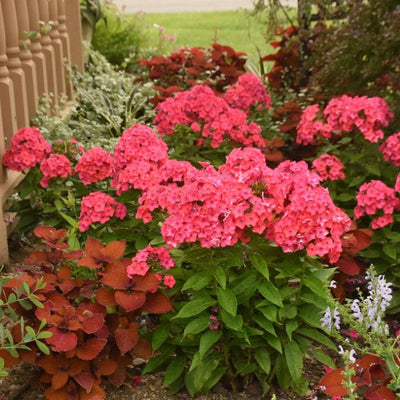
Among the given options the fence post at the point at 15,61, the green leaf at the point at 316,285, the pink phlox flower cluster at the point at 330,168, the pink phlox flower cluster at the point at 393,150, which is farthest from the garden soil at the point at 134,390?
the fence post at the point at 15,61

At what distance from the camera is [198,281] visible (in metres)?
Answer: 2.96

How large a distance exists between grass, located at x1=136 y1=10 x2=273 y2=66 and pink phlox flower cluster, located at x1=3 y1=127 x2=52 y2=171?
722 cm

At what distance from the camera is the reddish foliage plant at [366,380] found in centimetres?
257

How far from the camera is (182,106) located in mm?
4512

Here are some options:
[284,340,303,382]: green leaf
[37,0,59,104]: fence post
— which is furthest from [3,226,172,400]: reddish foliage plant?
[37,0,59,104]: fence post

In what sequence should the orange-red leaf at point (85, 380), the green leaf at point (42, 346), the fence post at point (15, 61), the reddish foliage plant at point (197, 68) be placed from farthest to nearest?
1. the reddish foliage plant at point (197, 68)
2. the fence post at point (15, 61)
3. the orange-red leaf at point (85, 380)
4. the green leaf at point (42, 346)

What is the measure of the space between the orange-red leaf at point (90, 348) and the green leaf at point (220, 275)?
0.49m

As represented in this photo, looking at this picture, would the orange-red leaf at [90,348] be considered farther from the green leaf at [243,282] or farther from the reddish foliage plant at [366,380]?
the reddish foliage plant at [366,380]

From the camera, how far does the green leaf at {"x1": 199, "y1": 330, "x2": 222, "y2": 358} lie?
2947mm

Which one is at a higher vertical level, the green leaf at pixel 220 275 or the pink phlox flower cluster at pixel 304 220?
the pink phlox flower cluster at pixel 304 220

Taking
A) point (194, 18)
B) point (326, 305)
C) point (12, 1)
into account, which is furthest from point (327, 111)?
point (194, 18)

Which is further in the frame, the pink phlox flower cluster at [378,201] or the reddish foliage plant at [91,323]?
the pink phlox flower cluster at [378,201]

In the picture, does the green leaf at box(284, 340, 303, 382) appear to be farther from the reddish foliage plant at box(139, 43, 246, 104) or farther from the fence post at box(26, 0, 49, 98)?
the reddish foliage plant at box(139, 43, 246, 104)

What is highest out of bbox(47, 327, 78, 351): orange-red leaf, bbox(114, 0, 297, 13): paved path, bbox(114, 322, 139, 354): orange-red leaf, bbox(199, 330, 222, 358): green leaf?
bbox(47, 327, 78, 351): orange-red leaf
